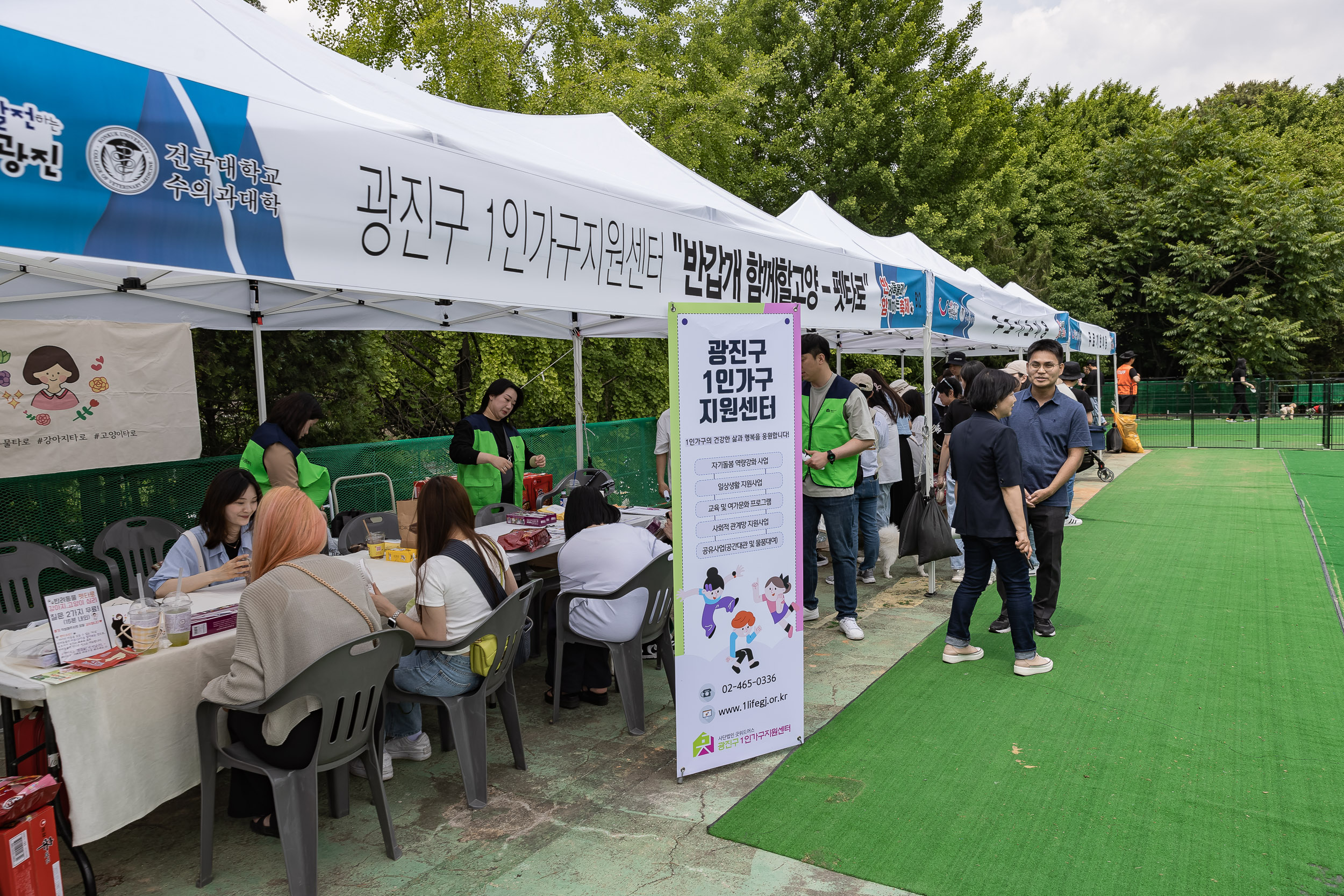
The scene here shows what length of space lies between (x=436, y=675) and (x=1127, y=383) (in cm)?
1819

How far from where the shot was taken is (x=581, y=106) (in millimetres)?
11273

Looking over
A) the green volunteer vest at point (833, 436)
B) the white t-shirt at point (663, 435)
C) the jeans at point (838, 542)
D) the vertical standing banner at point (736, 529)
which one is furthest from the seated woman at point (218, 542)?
the white t-shirt at point (663, 435)

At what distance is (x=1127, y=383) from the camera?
1789 centimetres

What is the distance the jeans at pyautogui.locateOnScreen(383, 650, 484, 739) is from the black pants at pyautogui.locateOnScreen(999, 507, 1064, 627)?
3125mm

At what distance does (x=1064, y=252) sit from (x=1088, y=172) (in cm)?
376

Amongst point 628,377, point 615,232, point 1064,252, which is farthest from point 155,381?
point 1064,252

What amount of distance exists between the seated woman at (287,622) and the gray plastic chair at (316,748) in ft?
0.13

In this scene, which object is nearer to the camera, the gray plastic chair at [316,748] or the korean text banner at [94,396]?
the gray plastic chair at [316,748]

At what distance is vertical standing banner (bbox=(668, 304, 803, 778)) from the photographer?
349cm

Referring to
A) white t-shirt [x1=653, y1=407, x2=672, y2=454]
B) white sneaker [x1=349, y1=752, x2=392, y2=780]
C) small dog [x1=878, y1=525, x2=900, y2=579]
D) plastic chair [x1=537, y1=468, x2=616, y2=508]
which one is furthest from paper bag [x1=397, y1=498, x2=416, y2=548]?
small dog [x1=878, y1=525, x2=900, y2=579]

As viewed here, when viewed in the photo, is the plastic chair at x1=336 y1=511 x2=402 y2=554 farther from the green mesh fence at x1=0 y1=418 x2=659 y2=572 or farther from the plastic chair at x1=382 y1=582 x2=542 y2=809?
the green mesh fence at x1=0 y1=418 x2=659 y2=572

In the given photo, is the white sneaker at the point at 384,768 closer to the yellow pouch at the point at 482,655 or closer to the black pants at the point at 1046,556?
the yellow pouch at the point at 482,655

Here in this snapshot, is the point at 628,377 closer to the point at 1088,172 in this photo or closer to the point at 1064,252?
the point at 1064,252

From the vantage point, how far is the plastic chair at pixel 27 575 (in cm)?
457
